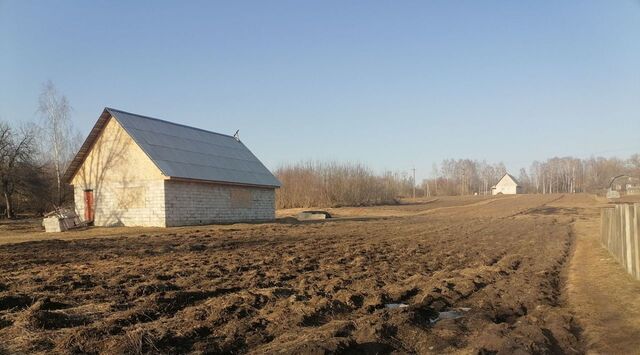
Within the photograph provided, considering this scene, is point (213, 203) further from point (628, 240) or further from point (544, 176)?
point (544, 176)

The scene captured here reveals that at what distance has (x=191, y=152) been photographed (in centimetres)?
3156

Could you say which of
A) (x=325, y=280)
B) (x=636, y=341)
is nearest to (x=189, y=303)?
(x=325, y=280)

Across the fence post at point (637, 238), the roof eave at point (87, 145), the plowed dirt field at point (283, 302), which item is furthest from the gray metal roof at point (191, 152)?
the fence post at point (637, 238)

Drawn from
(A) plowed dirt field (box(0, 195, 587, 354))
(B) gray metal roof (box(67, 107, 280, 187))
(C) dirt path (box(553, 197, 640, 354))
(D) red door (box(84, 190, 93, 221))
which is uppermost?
(B) gray metal roof (box(67, 107, 280, 187))

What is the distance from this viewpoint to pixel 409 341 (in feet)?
20.3

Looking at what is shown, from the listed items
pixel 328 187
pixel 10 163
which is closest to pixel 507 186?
pixel 328 187

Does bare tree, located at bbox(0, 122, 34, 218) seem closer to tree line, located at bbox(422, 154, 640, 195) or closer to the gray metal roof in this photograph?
the gray metal roof

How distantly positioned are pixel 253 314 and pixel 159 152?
74.8 ft

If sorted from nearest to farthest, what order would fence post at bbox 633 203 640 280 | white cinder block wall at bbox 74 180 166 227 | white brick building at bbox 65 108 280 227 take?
fence post at bbox 633 203 640 280
white cinder block wall at bbox 74 180 166 227
white brick building at bbox 65 108 280 227

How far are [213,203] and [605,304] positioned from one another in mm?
24142

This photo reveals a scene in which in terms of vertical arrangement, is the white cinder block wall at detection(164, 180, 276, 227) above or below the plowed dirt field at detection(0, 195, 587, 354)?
above

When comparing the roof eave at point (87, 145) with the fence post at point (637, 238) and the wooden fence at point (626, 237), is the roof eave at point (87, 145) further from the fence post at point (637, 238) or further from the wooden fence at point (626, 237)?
the fence post at point (637, 238)

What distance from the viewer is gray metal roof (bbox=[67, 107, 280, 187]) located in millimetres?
28156

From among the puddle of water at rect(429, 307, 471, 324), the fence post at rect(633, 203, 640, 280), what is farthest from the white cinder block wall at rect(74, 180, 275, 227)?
the fence post at rect(633, 203, 640, 280)
